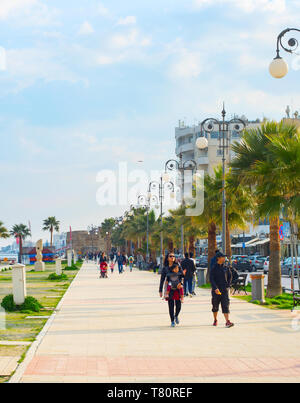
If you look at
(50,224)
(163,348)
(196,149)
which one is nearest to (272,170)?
(163,348)

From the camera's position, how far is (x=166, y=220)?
6175cm

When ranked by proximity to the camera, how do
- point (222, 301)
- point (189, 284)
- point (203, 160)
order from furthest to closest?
point (203, 160)
point (189, 284)
point (222, 301)

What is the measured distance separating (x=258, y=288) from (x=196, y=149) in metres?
80.7

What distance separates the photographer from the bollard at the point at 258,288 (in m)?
18.3

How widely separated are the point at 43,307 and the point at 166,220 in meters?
44.7

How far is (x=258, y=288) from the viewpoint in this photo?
18344 mm

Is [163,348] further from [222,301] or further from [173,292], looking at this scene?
[222,301]

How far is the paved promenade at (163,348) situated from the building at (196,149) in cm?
7642

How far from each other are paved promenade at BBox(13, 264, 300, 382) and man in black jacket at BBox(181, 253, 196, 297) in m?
3.87

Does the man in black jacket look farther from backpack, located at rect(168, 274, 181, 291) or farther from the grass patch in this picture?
backpack, located at rect(168, 274, 181, 291)

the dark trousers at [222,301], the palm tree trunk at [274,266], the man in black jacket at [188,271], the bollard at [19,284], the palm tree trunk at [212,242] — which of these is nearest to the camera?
the dark trousers at [222,301]

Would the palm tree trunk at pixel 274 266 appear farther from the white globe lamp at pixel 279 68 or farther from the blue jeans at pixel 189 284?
the white globe lamp at pixel 279 68

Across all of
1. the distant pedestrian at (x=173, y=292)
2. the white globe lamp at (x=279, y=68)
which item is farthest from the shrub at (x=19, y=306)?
the white globe lamp at (x=279, y=68)
